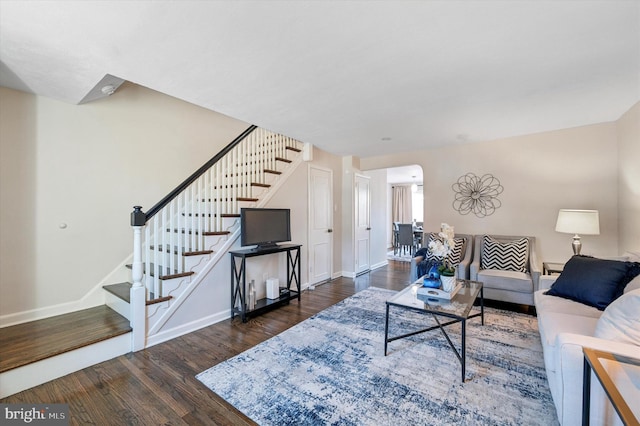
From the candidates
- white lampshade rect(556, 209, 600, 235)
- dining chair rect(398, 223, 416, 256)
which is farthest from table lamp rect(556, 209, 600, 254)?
dining chair rect(398, 223, 416, 256)

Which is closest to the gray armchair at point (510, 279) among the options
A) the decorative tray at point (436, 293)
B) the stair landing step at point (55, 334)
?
the decorative tray at point (436, 293)

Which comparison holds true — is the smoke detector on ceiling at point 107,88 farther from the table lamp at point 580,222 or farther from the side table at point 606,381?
the table lamp at point 580,222


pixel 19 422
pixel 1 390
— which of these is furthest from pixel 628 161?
pixel 1 390

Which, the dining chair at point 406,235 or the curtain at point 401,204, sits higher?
the curtain at point 401,204

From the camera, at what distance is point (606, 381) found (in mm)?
1099

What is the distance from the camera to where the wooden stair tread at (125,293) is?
254 cm

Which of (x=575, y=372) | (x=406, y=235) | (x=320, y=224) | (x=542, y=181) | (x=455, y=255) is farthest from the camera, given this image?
(x=406, y=235)

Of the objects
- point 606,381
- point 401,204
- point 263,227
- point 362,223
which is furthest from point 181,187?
point 401,204

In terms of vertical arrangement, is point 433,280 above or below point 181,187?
below

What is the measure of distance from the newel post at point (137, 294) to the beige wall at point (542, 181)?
426 cm

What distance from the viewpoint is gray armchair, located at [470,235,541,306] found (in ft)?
10.7

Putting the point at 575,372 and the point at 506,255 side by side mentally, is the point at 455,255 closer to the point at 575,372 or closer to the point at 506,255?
the point at 506,255

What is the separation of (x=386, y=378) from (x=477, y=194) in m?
3.43

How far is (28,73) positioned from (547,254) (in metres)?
6.03
